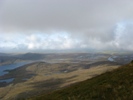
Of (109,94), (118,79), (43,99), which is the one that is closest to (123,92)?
(109,94)

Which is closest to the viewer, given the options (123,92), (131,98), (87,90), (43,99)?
(131,98)

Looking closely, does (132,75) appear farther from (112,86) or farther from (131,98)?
(131,98)

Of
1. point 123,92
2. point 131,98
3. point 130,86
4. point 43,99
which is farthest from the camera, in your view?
point 43,99

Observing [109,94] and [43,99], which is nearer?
[109,94]

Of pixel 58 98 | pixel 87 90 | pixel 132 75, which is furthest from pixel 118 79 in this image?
pixel 58 98

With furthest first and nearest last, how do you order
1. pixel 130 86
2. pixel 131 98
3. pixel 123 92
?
1. pixel 130 86
2. pixel 123 92
3. pixel 131 98

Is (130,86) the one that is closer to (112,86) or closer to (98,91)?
(112,86)

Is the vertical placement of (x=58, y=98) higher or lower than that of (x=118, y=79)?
lower

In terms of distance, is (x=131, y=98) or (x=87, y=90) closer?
(x=131, y=98)

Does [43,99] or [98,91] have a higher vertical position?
[98,91]
